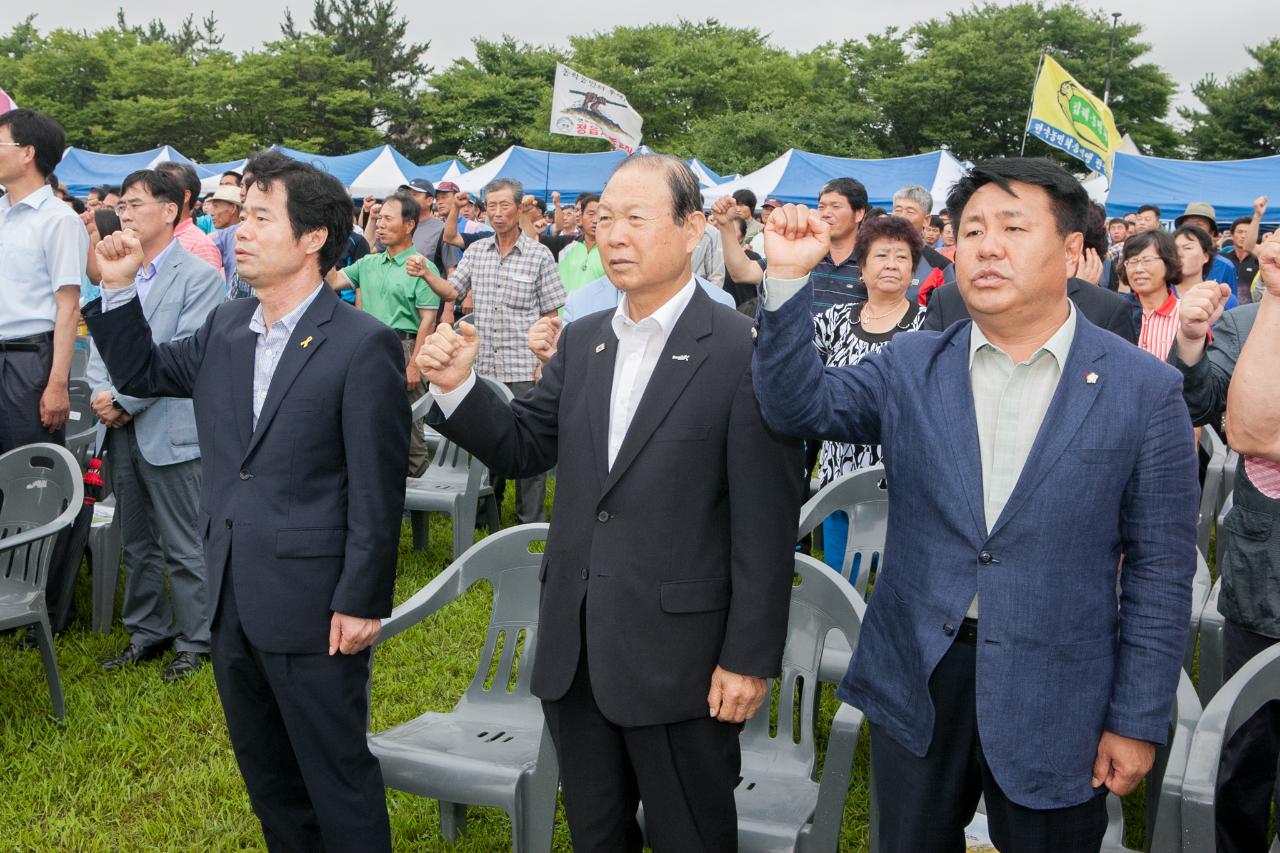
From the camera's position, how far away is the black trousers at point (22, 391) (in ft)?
14.8

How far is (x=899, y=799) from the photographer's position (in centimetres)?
204

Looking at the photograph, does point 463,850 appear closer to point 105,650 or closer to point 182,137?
point 105,650

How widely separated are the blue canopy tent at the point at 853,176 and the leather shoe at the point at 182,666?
48.6 feet

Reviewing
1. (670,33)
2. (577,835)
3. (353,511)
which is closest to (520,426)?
(353,511)

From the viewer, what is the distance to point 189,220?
602cm

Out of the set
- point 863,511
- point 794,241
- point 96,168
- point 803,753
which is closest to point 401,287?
point 863,511

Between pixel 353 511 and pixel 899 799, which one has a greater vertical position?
pixel 353 511

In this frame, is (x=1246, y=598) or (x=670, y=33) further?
(x=670, y=33)

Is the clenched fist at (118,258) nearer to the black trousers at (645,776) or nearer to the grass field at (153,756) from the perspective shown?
the black trousers at (645,776)

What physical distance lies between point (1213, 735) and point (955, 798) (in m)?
0.60

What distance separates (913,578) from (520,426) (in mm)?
939

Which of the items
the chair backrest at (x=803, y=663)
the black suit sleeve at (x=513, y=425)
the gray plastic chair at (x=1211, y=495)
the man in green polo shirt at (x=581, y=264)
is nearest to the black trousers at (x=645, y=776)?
the black suit sleeve at (x=513, y=425)

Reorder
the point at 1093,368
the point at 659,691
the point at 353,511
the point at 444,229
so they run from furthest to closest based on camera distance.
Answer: the point at 444,229 < the point at 353,511 < the point at 659,691 < the point at 1093,368

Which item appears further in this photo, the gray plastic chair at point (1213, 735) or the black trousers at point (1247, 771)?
the black trousers at point (1247, 771)
